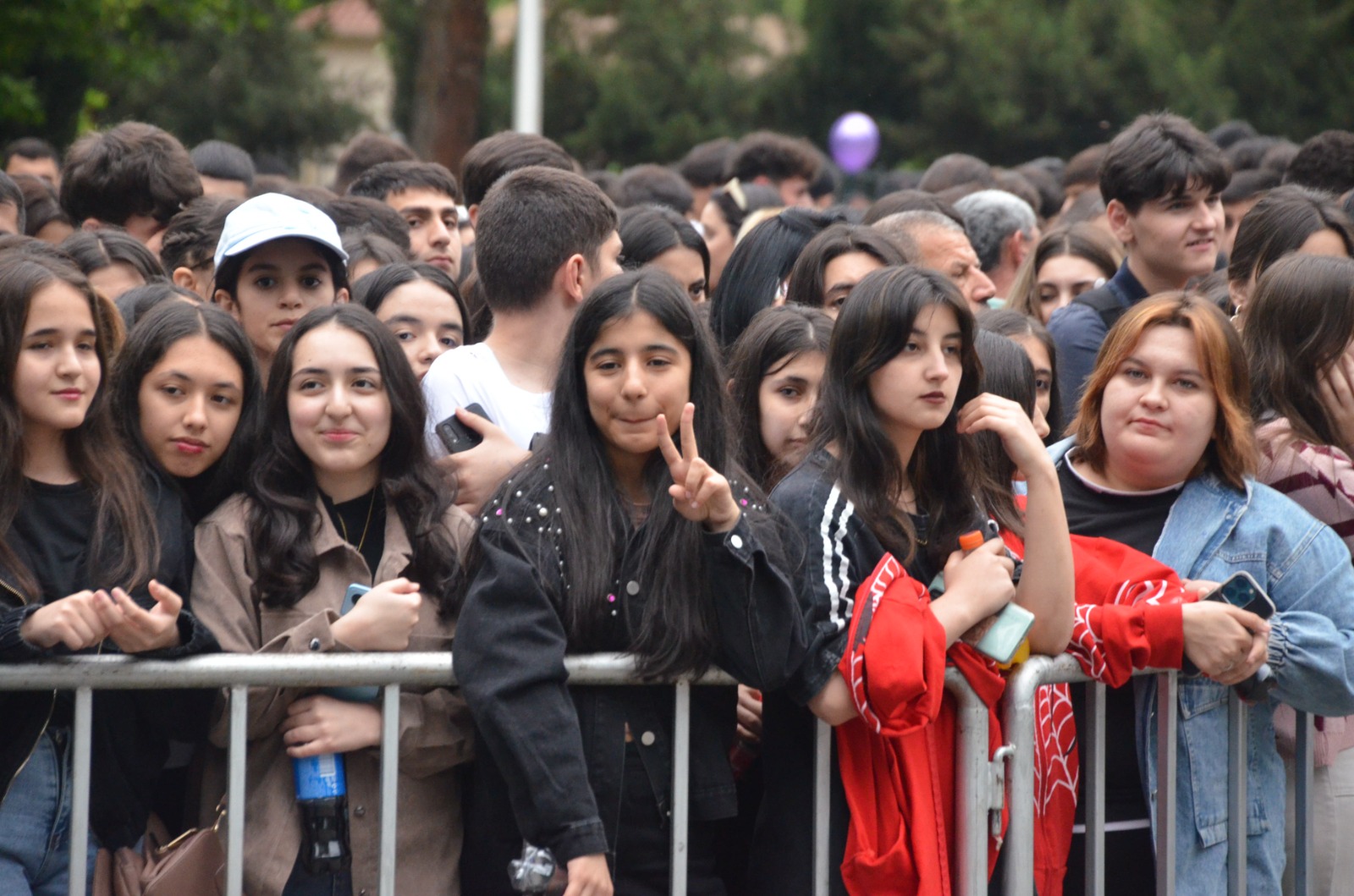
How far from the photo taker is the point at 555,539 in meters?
3.41

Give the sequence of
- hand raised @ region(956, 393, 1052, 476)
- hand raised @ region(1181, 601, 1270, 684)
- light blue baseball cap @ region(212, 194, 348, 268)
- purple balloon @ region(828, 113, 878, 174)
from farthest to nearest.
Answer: purple balloon @ region(828, 113, 878, 174)
light blue baseball cap @ region(212, 194, 348, 268)
hand raised @ region(1181, 601, 1270, 684)
hand raised @ region(956, 393, 1052, 476)

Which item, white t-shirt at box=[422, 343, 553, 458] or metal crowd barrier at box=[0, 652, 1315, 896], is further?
white t-shirt at box=[422, 343, 553, 458]

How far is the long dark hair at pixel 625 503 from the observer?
337 cm

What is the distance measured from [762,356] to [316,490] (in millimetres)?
1253

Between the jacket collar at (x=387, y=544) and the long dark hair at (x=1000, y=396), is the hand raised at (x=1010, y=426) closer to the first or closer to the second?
the long dark hair at (x=1000, y=396)

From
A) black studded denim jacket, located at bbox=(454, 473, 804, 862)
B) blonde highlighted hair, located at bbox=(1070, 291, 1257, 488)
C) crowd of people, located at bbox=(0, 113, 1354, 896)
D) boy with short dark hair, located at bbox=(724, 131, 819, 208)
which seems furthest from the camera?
boy with short dark hair, located at bbox=(724, 131, 819, 208)

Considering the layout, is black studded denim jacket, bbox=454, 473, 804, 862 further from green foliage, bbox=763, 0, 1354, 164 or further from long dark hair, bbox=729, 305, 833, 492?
green foliage, bbox=763, 0, 1354, 164

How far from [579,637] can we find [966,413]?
1.03m

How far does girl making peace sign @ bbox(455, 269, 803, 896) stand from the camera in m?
3.21

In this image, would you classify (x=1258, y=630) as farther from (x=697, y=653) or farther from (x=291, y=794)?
(x=291, y=794)

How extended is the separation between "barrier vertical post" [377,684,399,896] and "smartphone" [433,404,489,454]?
975 millimetres

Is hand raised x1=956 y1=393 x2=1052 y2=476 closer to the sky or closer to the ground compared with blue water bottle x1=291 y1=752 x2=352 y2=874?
closer to the sky

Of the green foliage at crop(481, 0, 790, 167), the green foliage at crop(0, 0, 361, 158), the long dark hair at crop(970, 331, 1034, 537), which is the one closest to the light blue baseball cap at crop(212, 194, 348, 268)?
the long dark hair at crop(970, 331, 1034, 537)

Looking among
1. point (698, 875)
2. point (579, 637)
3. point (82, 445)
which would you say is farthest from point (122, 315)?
point (698, 875)
